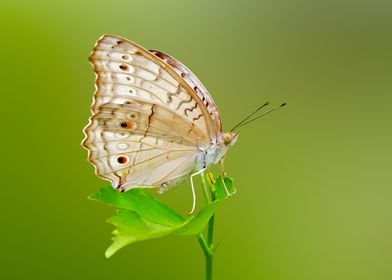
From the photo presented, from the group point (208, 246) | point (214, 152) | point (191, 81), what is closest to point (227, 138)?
point (214, 152)

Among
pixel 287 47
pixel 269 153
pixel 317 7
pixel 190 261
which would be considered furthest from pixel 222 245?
pixel 317 7

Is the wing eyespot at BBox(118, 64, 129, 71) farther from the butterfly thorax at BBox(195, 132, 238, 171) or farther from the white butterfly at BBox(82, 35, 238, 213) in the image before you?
the butterfly thorax at BBox(195, 132, 238, 171)

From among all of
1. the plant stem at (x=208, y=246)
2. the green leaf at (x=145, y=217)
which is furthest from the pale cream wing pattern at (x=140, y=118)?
the plant stem at (x=208, y=246)

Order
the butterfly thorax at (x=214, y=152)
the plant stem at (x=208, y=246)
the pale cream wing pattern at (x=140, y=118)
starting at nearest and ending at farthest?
1. the plant stem at (x=208, y=246)
2. the pale cream wing pattern at (x=140, y=118)
3. the butterfly thorax at (x=214, y=152)

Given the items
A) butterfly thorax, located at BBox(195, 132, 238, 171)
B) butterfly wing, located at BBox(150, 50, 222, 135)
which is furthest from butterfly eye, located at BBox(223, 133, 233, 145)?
butterfly wing, located at BBox(150, 50, 222, 135)

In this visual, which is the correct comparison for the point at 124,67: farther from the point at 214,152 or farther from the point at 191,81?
the point at 214,152

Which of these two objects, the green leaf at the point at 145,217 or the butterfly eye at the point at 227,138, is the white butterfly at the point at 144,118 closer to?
the butterfly eye at the point at 227,138

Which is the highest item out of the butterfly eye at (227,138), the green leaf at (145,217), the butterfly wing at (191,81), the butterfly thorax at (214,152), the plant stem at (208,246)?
the butterfly wing at (191,81)
